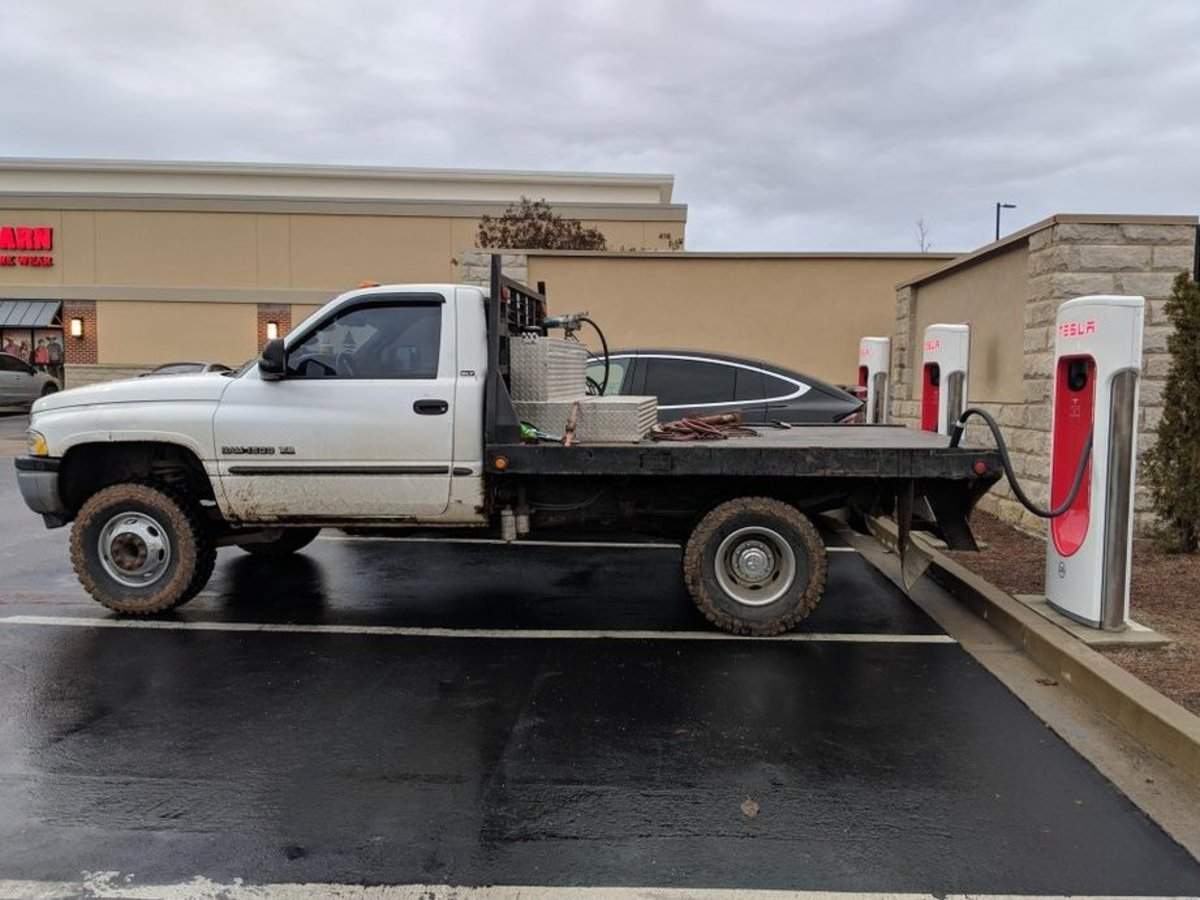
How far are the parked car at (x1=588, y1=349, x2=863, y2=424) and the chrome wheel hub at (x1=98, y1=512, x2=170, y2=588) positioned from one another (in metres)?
4.11

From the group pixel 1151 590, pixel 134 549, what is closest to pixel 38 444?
pixel 134 549

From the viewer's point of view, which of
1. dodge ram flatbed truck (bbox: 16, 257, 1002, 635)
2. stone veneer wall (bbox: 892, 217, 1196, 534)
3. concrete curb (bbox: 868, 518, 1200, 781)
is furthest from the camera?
stone veneer wall (bbox: 892, 217, 1196, 534)

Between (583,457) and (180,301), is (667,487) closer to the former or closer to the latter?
(583,457)

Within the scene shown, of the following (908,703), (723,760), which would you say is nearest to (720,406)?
(908,703)

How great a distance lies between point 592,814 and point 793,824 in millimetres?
751

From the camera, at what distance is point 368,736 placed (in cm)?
446

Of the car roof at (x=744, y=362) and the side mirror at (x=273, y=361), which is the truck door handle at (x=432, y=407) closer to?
the side mirror at (x=273, y=361)

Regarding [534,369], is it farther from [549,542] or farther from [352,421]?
[549,542]

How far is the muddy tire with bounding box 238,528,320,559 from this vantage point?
8.08 m

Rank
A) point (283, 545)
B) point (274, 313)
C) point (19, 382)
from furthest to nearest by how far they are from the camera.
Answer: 1. point (274, 313)
2. point (19, 382)
3. point (283, 545)

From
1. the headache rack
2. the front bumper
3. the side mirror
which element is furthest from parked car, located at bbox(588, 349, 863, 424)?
the front bumper

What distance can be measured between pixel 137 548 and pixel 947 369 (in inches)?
257

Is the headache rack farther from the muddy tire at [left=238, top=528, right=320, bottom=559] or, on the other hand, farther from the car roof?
the car roof

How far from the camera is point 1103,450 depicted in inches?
221
